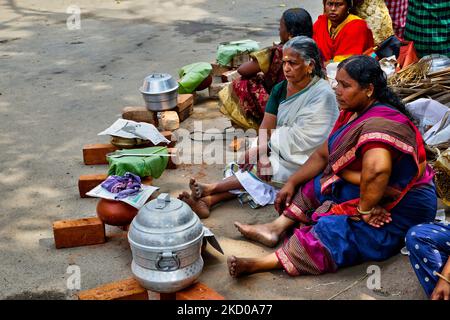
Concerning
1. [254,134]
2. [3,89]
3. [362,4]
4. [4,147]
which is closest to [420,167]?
[254,134]

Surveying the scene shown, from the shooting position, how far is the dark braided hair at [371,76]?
3.30 meters

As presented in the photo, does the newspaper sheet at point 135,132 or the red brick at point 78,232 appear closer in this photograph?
the red brick at point 78,232

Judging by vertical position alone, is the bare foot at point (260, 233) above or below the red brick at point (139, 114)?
below

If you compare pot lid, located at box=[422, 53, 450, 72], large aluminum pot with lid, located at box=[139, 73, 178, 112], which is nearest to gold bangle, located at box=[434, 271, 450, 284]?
pot lid, located at box=[422, 53, 450, 72]

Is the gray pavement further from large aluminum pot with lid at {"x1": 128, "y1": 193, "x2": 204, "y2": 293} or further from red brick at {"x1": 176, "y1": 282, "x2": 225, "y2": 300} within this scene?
large aluminum pot with lid at {"x1": 128, "y1": 193, "x2": 204, "y2": 293}

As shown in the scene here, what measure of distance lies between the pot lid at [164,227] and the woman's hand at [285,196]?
821mm

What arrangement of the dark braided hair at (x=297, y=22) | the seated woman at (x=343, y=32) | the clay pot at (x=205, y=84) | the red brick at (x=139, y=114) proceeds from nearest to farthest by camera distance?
the dark braided hair at (x=297, y=22), the seated woman at (x=343, y=32), the red brick at (x=139, y=114), the clay pot at (x=205, y=84)

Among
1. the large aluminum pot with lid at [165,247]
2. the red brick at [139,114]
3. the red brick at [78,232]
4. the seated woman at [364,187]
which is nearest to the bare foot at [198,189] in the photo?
the red brick at [78,232]

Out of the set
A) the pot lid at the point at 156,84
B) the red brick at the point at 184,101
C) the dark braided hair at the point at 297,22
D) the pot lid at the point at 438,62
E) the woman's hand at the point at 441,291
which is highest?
the dark braided hair at the point at 297,22

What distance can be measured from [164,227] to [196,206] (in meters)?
1.08

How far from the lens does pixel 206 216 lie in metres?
4.25

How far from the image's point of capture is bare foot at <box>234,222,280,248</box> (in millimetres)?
3814

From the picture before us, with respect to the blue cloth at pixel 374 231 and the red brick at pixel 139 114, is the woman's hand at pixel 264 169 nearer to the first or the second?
the blue cloth at pixel 374 231

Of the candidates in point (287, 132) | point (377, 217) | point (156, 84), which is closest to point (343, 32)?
point (287, 132)
